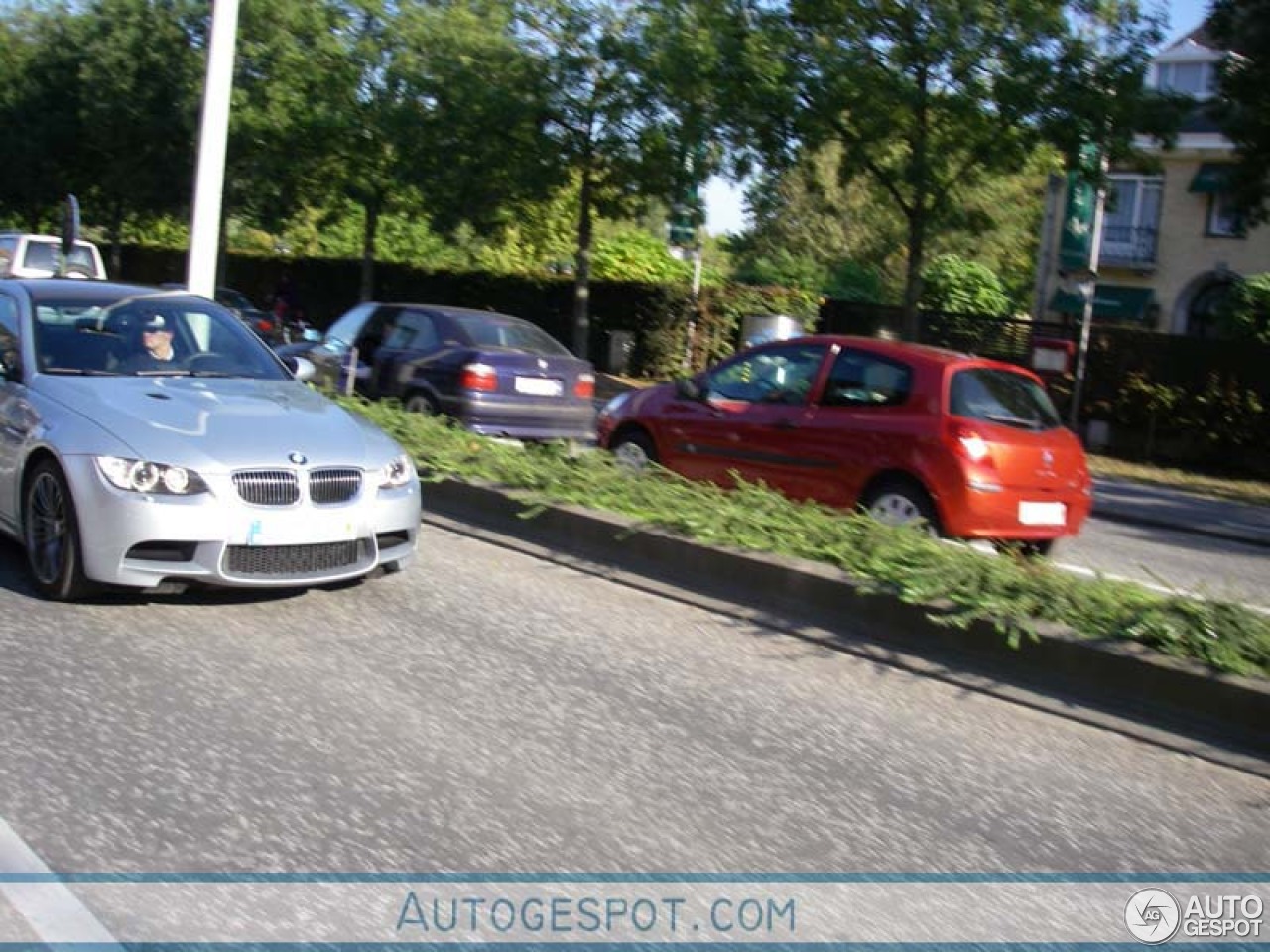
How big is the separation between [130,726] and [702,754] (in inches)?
84.3

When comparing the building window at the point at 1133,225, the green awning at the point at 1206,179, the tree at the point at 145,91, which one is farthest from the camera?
the building window at the point at 1133,225

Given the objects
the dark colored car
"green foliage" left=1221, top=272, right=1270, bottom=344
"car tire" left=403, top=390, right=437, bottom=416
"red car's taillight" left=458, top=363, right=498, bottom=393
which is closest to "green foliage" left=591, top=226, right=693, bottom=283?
"green foliage" left=1221, top=272, right=1270, bottom=344

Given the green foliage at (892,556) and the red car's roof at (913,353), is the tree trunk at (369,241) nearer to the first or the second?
the green foliage at (892,556)

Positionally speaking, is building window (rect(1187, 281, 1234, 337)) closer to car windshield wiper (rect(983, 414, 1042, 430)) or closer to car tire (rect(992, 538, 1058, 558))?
car tire (rect(992, 538, 1058, 558))

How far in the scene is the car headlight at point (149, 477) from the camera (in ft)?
21.9

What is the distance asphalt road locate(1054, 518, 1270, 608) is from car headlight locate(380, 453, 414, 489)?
16.9 ft

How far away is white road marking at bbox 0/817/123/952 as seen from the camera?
381 centimetres

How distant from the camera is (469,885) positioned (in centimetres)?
426

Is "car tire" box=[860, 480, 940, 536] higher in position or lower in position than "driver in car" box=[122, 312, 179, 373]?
lower

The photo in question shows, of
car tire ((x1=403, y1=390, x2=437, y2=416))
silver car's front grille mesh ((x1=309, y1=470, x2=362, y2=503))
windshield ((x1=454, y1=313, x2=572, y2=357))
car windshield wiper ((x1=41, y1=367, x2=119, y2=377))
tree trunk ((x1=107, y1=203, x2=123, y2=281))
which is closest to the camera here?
silver car's front grille mesh ((x1=309, y1=470, x2=362, y2=503))

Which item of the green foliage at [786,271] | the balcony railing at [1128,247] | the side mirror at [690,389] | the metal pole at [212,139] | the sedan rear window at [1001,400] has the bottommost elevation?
the side mirror at [690,389]

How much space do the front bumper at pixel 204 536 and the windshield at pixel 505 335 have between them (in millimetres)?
7465

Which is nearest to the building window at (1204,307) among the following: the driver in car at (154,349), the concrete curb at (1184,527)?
the concrete curb at (1184,527)

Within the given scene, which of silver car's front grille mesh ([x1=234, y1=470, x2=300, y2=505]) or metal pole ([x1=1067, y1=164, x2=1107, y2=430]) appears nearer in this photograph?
silver car's front grille mesh ([x1=234, y1=470, x2=300, y2=505])
